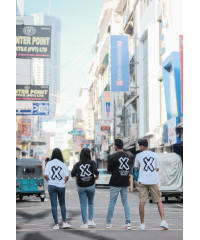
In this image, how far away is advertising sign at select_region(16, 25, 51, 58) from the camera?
1197 inches

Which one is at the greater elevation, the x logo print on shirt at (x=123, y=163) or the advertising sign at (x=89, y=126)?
the advertising sign at (x=89, y=126)

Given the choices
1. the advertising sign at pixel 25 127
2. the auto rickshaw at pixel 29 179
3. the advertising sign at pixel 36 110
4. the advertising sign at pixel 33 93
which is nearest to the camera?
the auto rickshaw at pixel 29 179

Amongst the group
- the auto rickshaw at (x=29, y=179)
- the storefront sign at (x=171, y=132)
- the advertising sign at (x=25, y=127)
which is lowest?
the auto rickshaw at (x=29, y=179)

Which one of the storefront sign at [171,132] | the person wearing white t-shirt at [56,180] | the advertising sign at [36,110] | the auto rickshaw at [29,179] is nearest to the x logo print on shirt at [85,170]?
the person wearing white t-shirt at [56,180]

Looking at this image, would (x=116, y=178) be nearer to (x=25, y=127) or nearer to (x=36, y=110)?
(x=36, y=110)

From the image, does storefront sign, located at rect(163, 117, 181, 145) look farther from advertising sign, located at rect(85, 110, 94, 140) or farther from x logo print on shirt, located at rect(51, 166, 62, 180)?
advertising sign, located at rect(85, 110, 94, 140)

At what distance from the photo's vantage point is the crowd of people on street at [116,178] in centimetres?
1110

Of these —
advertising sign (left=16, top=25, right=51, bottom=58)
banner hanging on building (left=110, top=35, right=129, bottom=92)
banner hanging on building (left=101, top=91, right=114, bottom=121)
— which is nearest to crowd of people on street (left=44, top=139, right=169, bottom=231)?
advertising sign (left=16, top=25, right=51, bottom=58)

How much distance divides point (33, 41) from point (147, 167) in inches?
831

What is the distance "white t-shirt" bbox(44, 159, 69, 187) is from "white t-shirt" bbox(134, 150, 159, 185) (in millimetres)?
1780

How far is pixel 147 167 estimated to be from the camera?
11.1 meters

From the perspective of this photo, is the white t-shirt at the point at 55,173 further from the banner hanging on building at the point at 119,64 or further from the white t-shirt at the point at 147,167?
the banner hanging on building at the point at 119,64

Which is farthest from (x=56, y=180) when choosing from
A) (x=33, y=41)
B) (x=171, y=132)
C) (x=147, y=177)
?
(x=33, y=41)
